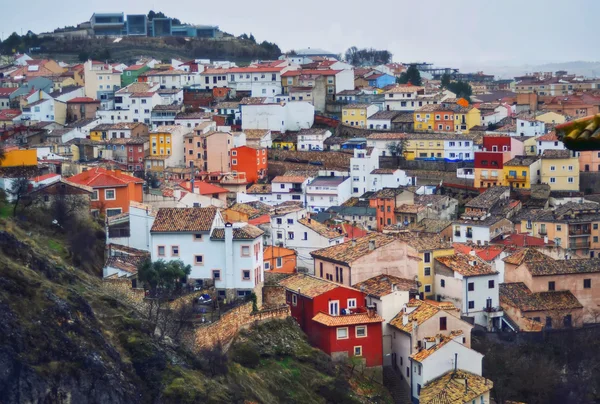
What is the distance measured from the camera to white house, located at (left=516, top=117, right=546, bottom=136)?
4362 centimetres

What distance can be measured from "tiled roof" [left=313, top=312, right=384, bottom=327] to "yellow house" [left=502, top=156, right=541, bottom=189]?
19.4 metres

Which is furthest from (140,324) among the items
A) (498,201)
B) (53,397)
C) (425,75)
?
(425,75)

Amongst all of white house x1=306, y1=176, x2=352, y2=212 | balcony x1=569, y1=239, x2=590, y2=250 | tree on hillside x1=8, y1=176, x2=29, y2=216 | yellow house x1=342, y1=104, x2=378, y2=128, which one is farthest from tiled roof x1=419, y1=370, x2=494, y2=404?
yellow house x1=342, y1=104, x2=378, y2=128

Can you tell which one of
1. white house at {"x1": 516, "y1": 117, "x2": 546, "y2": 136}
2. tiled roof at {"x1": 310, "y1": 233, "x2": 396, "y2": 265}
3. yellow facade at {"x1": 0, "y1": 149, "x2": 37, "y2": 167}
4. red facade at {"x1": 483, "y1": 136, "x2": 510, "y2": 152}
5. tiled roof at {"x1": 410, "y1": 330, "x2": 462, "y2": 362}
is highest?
yellow facade at {"x1": 0, "y1": 149, "x2": 37, "y2": 167}

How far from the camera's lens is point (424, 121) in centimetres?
4578

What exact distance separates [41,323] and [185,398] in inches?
83.4

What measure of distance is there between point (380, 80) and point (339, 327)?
36.8 m

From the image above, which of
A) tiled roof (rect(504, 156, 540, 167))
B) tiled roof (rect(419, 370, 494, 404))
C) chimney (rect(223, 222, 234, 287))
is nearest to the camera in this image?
tiled roof (rect(419, 370, 494, 404))

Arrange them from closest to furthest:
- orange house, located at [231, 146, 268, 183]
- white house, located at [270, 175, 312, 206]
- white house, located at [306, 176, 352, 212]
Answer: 1. white house, located at [306, 176, 352, 212]
2. white house, located at [270, 175, 312, 206]
3. orange house, located at [231, 146, 268, 183]

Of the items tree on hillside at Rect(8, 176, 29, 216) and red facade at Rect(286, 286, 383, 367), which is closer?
red facade at Rect(286, 286, 383, 367)

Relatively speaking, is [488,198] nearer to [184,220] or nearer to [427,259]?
[427,259]

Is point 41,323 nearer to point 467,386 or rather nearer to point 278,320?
point 278,320

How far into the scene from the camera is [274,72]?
50.7m

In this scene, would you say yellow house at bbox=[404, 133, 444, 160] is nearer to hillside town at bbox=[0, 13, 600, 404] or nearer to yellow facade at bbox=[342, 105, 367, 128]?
hillside town at bbox=[0, 13, 600, 404]
